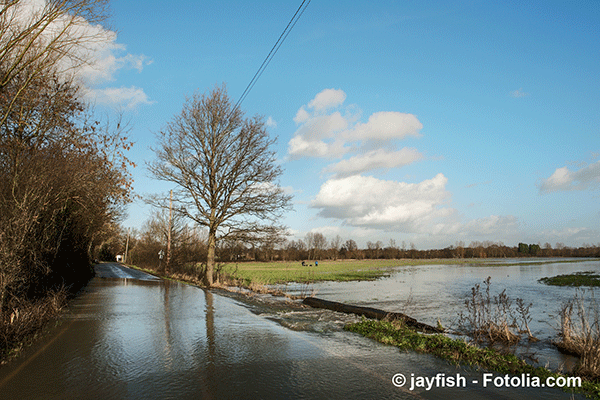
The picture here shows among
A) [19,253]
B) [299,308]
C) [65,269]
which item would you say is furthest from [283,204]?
[19,253]

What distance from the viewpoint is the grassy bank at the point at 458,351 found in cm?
690

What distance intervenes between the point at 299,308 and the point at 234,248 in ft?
35.4

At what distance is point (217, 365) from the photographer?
21.4ft

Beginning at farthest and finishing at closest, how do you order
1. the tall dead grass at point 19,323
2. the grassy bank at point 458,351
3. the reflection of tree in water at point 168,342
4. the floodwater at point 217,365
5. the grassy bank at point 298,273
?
the grassy bank at point 298,273, the tall dead grass at point 19,323, the grassy bank at point 458,351, the reflection of tree in water at point 168,342, the floodwater at point 217,365

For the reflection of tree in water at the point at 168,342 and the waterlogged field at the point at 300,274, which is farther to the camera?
the waterlogged field at the point at 300,274

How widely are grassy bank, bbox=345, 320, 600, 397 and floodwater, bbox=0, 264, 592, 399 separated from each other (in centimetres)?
40

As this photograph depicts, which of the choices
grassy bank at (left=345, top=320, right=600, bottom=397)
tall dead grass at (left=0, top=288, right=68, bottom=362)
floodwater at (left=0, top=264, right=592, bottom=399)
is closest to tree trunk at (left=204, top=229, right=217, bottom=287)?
floodwater at (left=0, top=264, right=592, bottom=399)

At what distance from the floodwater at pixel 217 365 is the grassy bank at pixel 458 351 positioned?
0.40 meters

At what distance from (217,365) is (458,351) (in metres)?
4.86

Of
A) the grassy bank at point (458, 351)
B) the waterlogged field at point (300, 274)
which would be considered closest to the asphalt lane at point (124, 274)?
the waterlogged field at point (300, 274)

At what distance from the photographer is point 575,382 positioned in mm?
6664

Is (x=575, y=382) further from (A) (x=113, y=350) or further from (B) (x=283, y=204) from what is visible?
(B) (x=283, y=204)

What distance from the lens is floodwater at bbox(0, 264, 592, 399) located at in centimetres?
529

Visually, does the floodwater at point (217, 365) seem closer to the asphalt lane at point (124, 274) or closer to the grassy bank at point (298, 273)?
the grassy bank at point (298, 273)
